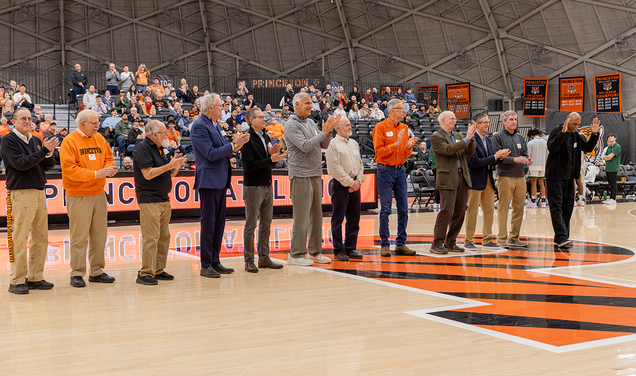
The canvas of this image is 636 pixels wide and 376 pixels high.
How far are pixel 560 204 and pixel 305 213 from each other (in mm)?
3776

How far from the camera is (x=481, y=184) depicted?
8320mm

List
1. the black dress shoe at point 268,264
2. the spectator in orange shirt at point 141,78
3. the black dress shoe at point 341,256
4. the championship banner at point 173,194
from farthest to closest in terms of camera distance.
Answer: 1. the spectator in orange shirt at point 141,78
2. the championship banner at point 173,194
3. the black dress shoe at point 341,256
4. the black dress shoe at point 268,264

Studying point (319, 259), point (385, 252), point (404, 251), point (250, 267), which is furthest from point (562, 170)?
point (250, 267)

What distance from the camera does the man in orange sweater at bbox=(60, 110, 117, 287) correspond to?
234 inches

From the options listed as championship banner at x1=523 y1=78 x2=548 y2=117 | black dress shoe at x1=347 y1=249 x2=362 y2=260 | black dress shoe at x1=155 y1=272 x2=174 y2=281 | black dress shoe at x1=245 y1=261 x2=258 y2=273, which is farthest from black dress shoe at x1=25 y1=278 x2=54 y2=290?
championship banner at x1=523 y1=78 x2=548 y2=117

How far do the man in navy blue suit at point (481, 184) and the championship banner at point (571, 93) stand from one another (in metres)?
21.1

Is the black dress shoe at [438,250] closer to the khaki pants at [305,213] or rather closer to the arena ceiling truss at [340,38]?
the khaki pants at [305,213]

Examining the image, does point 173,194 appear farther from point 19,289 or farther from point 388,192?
point 19,289

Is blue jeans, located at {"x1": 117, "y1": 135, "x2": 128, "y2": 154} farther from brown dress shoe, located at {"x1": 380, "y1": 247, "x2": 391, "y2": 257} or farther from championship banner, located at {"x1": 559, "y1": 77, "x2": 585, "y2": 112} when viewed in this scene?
championship banner, located at {"x1": 559, "y1": 77, "x2": 585, "y2": 112}

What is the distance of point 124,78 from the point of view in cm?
2053

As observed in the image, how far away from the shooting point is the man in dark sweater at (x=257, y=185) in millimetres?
6723

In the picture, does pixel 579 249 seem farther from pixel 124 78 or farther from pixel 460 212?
pixel 124 78

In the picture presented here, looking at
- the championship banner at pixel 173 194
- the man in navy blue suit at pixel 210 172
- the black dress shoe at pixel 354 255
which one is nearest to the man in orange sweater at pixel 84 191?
the man in navy blue suit at pixel 210 172

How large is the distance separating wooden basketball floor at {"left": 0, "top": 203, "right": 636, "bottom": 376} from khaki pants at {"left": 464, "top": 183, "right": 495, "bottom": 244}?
82 centimetres
